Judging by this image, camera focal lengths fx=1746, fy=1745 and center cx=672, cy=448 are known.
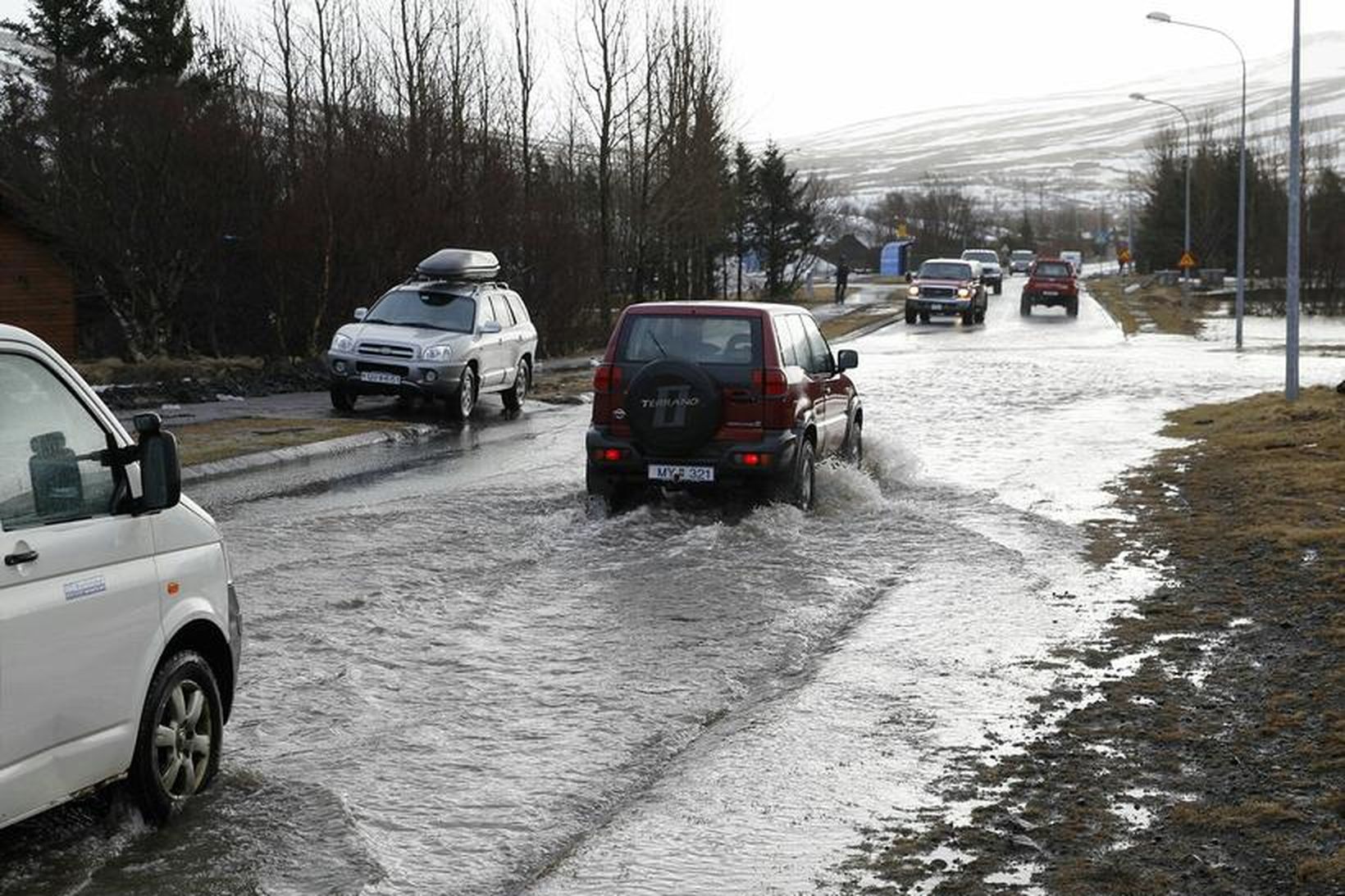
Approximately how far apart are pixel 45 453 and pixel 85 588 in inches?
17.7

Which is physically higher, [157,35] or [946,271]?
[157,35]

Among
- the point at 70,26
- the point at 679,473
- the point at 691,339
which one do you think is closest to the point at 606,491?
the point at 679,473

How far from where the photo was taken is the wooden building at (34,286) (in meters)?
37.9

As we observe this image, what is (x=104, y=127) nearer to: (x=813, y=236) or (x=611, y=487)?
(x=611, y=487)

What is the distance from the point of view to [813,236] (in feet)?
244

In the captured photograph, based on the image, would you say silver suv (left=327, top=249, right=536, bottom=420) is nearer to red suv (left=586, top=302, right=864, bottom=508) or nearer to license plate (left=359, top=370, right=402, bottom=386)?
license plate (left=359, top=370, right=402, bottom=386)

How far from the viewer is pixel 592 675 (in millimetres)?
8531

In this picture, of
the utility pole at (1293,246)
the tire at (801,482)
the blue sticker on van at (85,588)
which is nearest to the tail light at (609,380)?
the tire at (801,482)

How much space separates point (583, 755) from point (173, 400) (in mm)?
18443

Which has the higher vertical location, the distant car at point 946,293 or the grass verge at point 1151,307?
the distant car at point 946,293

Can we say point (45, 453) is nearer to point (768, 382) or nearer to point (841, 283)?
point (768, 382)

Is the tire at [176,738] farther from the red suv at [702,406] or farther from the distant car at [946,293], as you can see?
the distant car at [946,293]

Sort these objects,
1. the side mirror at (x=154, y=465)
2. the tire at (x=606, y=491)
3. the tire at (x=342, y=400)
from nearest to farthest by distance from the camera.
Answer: the side mirror at (x=154, y=465)
the tire at (x=606, y=491)
the tire at (x=342, y=400)

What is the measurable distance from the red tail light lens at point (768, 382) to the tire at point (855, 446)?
2773mm
